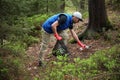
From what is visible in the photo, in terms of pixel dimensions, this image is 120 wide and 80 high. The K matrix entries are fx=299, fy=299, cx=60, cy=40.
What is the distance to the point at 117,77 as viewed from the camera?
242 inches

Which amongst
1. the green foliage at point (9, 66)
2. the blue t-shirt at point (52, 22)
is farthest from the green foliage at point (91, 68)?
the blue t-shirt at point (52, 22)

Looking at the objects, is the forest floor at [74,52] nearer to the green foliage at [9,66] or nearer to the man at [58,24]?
the man at [58,24]

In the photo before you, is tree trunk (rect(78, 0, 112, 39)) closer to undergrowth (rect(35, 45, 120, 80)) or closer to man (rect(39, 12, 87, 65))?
man (rect(39, 12, 87, 65))

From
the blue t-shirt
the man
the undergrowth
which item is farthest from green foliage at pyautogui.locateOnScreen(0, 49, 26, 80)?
the blue t-shirt

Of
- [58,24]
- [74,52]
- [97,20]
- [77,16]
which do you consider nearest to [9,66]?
[58,24]

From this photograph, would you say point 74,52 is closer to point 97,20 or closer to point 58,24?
point 58,24

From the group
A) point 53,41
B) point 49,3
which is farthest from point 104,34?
point 49,3

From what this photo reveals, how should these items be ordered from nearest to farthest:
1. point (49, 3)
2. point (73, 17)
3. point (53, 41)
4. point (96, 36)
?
point (73, 17) → point (96, 36) → point (53, 41) → point (49, 3)

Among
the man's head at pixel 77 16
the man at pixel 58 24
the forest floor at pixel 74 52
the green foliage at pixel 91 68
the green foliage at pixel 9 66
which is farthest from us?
the forest floor at pixel 74 52

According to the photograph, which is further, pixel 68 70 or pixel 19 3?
pixel 19 3

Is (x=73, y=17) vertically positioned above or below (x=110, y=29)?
above

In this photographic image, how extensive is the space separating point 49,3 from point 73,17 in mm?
12275

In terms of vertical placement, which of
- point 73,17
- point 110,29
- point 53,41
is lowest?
point 53,41

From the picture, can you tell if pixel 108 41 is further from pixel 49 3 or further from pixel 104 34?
pixel 49 3
